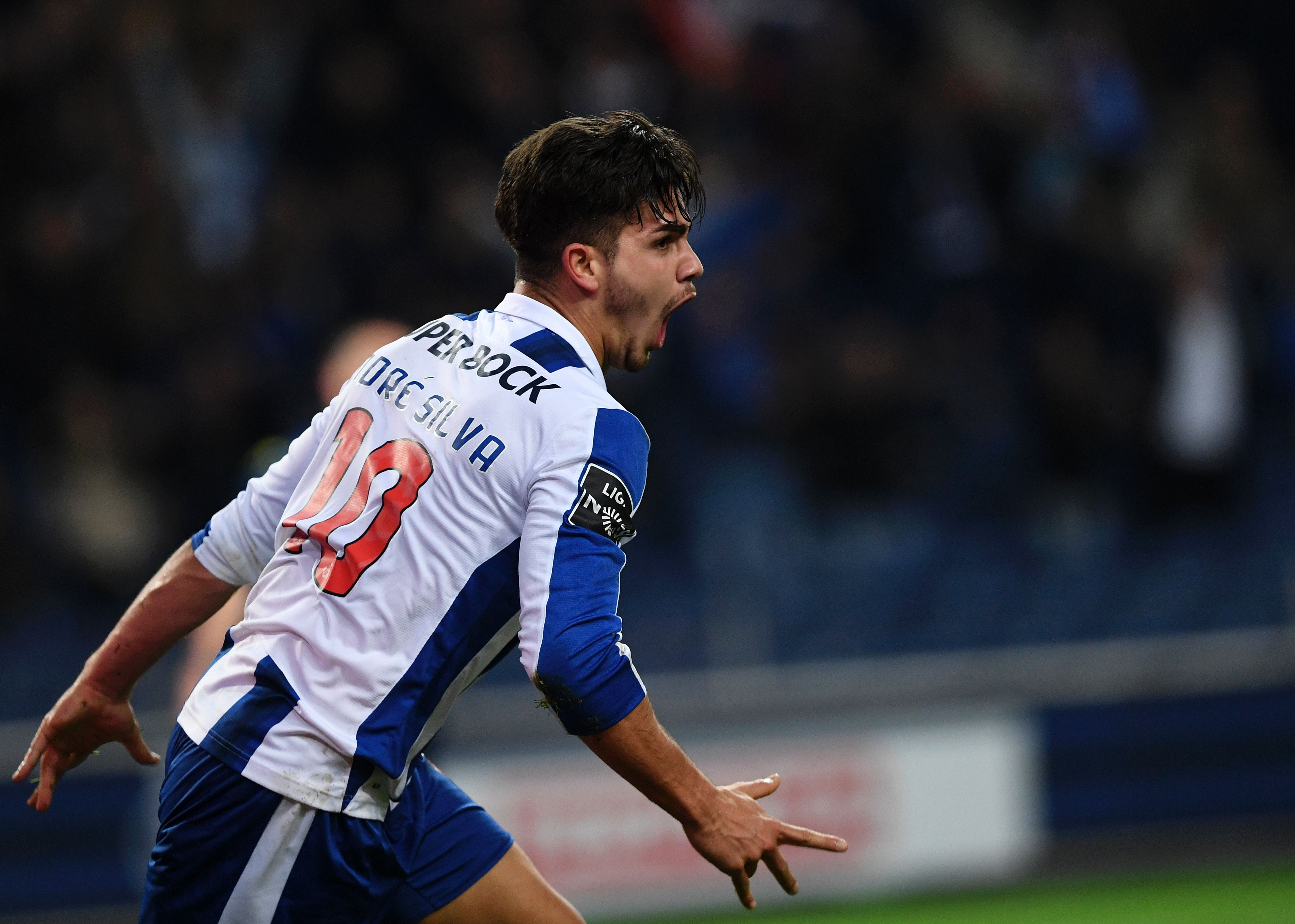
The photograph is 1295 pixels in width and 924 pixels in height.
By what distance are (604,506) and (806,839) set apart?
27.7 inches

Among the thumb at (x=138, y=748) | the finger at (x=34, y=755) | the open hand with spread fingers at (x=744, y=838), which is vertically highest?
the thumb at (x=138, y=748)

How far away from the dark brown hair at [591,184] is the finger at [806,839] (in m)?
1.13

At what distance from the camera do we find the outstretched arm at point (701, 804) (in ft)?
8.56

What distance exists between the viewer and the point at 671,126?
29.8 feet

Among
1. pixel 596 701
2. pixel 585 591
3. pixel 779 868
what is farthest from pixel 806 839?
pixel 585 591

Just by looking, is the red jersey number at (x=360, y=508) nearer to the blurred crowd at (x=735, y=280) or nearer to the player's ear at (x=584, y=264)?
the player's ear at (x=584, y=264)

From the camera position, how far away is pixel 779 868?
2738 millimetres

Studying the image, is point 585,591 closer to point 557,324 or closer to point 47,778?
point 557,324

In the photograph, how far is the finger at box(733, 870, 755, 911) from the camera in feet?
8.87

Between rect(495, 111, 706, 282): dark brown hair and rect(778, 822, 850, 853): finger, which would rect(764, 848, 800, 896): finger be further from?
rect(495, 111, 706, 282): dark brown hair

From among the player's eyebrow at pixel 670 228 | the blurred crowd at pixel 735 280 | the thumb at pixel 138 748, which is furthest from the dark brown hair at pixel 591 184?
the blurred crowd at pixel 735 280

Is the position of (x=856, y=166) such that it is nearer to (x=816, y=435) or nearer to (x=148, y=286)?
(x=816, y=435)

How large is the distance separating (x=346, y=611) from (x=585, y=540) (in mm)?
474

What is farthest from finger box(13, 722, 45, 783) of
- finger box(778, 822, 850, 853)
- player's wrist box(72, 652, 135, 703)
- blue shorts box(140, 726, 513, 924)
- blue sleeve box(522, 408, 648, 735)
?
finger box(778, 822, 850, 853)
